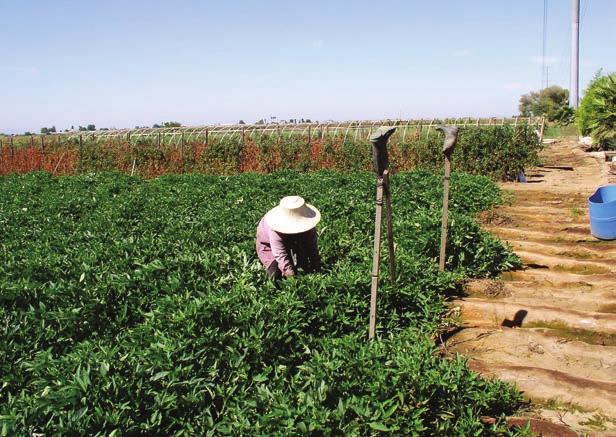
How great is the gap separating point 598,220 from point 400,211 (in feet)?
9.11

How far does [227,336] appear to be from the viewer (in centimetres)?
385

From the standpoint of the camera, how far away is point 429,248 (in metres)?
6.64

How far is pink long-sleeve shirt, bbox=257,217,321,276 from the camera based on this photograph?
197 inches

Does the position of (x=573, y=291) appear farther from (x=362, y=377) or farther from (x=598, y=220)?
(x=362, y=377)

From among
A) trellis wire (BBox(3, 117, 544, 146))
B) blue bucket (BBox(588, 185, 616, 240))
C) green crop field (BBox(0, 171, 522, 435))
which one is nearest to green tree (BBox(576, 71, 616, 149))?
trellis wire (BBox(3, 117, 544, 146))

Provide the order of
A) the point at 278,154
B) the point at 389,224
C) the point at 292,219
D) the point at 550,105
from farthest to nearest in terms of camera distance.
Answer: the point at 550,105 < the point at 278,154 < the point at 292,219 < the point at 389,224

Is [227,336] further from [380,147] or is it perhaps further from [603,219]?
[603,219]

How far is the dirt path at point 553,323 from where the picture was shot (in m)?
4.00

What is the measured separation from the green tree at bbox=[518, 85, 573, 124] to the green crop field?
2179 cm

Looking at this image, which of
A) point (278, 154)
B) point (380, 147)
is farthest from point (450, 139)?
point (278, 154)

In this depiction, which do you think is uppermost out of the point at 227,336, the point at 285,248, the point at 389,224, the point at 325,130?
the point at 325,130

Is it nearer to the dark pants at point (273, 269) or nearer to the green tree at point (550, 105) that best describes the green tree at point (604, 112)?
the green tree at point (550, 105)

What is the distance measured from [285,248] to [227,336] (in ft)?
4.58

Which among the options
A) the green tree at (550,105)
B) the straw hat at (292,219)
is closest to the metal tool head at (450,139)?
the straw hat at (292,219)
